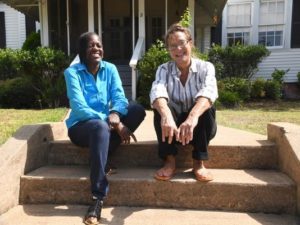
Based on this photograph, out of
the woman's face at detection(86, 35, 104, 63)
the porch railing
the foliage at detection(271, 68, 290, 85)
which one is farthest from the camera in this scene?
the foliage at detection(271, 68, 290, 85)

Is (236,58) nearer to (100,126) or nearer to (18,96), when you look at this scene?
(18,96)

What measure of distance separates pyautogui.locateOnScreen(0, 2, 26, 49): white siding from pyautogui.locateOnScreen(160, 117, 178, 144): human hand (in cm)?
1258

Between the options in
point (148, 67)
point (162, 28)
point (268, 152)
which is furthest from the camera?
point (162, 28)

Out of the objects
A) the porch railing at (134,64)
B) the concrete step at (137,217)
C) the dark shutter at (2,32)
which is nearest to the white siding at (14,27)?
the dark shutter at (2,32)

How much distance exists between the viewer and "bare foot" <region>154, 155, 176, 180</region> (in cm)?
283

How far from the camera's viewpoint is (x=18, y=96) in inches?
349

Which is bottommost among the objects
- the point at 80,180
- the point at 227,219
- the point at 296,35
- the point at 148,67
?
the point at 227,219

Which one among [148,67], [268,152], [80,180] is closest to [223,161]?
[268,152]

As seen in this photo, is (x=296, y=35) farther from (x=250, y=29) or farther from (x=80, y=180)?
(x=80, y=180)

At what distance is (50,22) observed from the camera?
9.95 m

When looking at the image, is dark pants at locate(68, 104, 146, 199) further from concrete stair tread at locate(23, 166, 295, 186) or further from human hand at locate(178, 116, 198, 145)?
human hand at locate(178, 116, 198, 145)

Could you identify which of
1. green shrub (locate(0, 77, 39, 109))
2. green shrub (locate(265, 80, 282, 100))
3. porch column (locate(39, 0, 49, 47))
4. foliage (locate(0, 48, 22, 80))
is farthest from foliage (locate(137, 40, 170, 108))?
foliage (locate(0, 48, 22, 80))

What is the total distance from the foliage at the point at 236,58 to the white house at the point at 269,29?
1404 millimetres

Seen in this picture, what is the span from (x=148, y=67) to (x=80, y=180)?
4830mm
